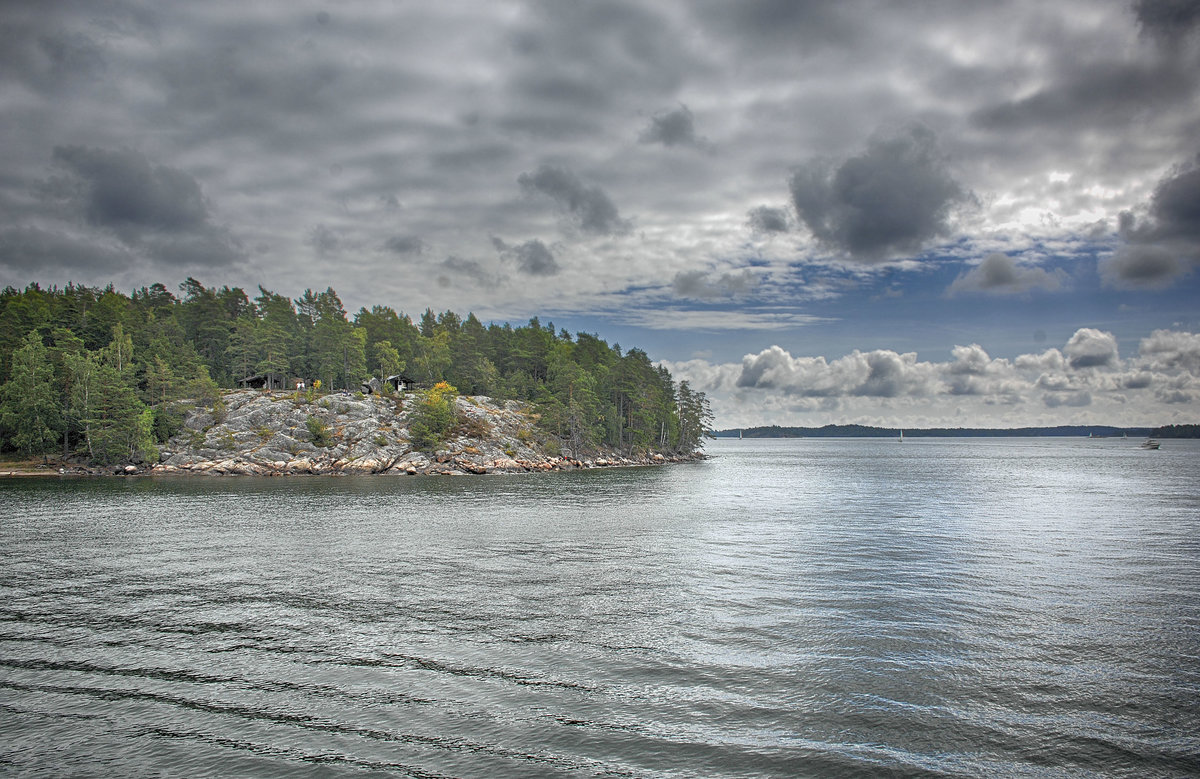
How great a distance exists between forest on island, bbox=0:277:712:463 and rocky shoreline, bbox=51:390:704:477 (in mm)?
4858

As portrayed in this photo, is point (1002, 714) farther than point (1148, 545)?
No

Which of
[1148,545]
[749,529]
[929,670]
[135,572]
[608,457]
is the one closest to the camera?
[929,670]

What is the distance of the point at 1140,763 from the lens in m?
12.5

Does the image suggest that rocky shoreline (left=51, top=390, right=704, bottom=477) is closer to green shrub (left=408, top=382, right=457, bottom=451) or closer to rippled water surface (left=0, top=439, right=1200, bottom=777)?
→ green shrub (left=408, top=382, right=457, bottom=451)

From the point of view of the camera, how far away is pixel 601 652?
18.9 m

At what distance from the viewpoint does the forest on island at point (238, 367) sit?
10869cm

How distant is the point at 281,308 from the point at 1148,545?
17672 cm

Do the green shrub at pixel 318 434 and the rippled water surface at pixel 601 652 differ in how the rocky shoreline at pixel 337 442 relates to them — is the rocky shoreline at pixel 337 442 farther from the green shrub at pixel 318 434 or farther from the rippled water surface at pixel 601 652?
the rippled water surface at pixel 601 652

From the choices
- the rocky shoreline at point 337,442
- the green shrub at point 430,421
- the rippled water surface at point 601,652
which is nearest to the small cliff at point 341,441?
the rocky shoreline at point 337,442

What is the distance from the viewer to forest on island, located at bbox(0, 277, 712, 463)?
109m

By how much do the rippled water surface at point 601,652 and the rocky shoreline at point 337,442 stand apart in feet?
227

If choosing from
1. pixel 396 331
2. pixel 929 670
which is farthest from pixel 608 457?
pixel 929 670

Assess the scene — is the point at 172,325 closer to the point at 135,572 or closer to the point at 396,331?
the point at 396,331

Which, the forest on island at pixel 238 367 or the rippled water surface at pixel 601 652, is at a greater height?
the forest on island at pixel 238 367
